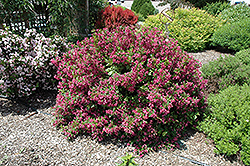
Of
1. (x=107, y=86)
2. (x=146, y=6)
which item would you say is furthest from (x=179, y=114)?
(x=146, y=6)

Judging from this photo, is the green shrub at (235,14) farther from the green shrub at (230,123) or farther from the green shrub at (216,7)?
the green shrub at (230,123)

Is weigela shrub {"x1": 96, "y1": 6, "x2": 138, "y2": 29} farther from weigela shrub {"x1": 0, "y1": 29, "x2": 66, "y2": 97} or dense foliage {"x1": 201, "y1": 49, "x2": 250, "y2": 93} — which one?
dense foliage {"x1": 201, "y1": 49, "x2": 250, "y2": 93}

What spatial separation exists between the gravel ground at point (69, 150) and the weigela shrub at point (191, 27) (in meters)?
3.15

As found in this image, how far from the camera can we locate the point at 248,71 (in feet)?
11.2

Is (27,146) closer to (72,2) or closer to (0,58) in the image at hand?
(0,58)

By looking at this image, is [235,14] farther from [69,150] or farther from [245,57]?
[69,150]

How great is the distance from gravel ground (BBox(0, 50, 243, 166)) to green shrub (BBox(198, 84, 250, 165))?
164 mm

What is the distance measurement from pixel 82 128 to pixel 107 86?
72 cm

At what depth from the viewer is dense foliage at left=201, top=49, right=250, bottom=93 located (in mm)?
3439

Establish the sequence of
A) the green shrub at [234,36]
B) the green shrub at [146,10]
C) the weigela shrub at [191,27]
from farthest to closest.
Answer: the green shrub at [146,10] → the weigela shrub at [191,27] → the green shrub at [234,36]

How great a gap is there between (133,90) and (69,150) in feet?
3.79

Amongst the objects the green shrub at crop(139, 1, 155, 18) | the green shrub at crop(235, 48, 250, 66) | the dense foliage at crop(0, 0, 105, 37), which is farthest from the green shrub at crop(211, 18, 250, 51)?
the green shrub at crop(139, 1, 155, 18)

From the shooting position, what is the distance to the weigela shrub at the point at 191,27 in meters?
5.56

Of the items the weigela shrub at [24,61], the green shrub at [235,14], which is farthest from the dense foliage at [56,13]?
the green shrub at [235,14]
